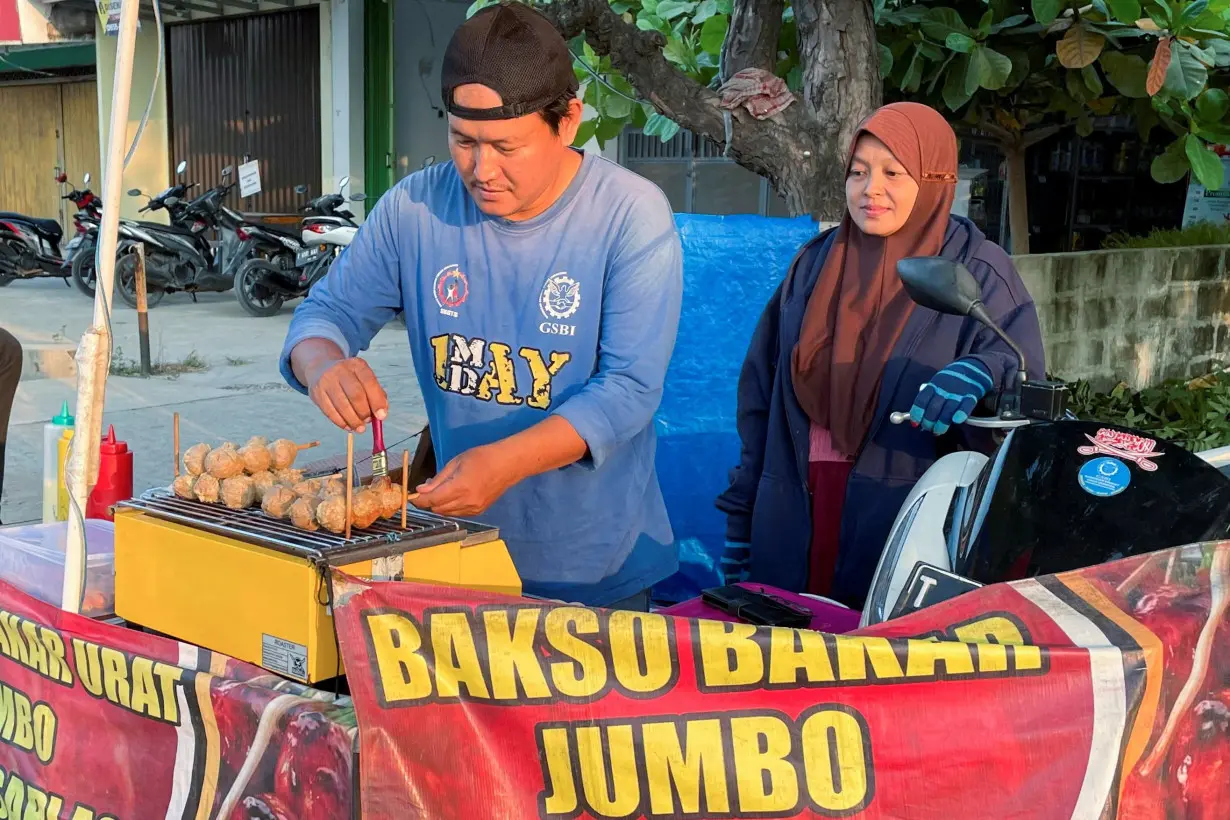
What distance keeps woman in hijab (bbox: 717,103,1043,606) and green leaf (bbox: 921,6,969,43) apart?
2.15 m

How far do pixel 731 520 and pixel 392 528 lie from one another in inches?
51.8

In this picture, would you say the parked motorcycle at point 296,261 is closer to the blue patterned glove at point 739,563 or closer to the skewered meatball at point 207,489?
the blue patterned glove at point 739,563

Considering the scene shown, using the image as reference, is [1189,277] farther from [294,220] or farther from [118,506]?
[294,220]

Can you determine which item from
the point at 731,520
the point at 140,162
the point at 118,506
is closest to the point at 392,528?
the point at 118,506

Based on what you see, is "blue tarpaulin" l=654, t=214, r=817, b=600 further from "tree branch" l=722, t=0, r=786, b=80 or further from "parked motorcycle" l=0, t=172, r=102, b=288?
"parked motorcycle" l=0, t=172, r=102, b=288

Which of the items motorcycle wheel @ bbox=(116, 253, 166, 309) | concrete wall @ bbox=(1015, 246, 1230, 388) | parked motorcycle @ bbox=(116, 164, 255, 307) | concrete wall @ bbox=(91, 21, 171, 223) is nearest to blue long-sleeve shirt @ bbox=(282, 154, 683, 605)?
concrete wall @ bbox=(1015, 246, 1230, 388)

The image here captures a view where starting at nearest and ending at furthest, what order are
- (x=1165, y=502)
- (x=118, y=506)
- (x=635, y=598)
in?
(x=1165, y=502) < (x=118, y=506) < (x=635, y=598)

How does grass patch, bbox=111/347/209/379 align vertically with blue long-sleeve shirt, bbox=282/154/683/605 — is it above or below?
below

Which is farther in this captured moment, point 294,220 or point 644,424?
point 294,220

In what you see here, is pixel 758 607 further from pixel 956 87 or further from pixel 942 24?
pixel 956 87

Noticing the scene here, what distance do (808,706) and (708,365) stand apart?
2892mm

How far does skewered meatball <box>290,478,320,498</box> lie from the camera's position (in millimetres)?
1704

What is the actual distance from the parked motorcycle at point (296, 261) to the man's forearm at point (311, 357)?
Result: 844cm

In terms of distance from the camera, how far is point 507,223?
203 cm
